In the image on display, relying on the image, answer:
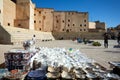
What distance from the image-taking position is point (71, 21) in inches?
2478

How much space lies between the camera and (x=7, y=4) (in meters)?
36.9

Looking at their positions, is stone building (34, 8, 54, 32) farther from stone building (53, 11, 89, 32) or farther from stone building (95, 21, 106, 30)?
stone building (95, 21, 106, 30)

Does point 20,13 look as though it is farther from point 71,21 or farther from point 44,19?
point 71,21

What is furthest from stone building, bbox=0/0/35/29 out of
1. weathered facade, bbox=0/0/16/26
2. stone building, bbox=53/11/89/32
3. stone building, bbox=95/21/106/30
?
stone building, bbox=95/21/106/30

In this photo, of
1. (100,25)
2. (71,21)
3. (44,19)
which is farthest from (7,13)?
(100,25)

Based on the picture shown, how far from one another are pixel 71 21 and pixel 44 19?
1064 centimetres

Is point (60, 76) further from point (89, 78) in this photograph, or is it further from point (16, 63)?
point (16, 63)

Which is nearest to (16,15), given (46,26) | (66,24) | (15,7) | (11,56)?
(15,7)

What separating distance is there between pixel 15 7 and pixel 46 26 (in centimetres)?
1735

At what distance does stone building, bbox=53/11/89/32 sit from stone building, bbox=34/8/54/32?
9.30 ft

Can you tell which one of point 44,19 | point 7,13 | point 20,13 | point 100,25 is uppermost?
point 44,19

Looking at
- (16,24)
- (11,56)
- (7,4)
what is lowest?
(11,56)

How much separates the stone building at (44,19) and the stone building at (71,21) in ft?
9.30

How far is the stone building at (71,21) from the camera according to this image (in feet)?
203
